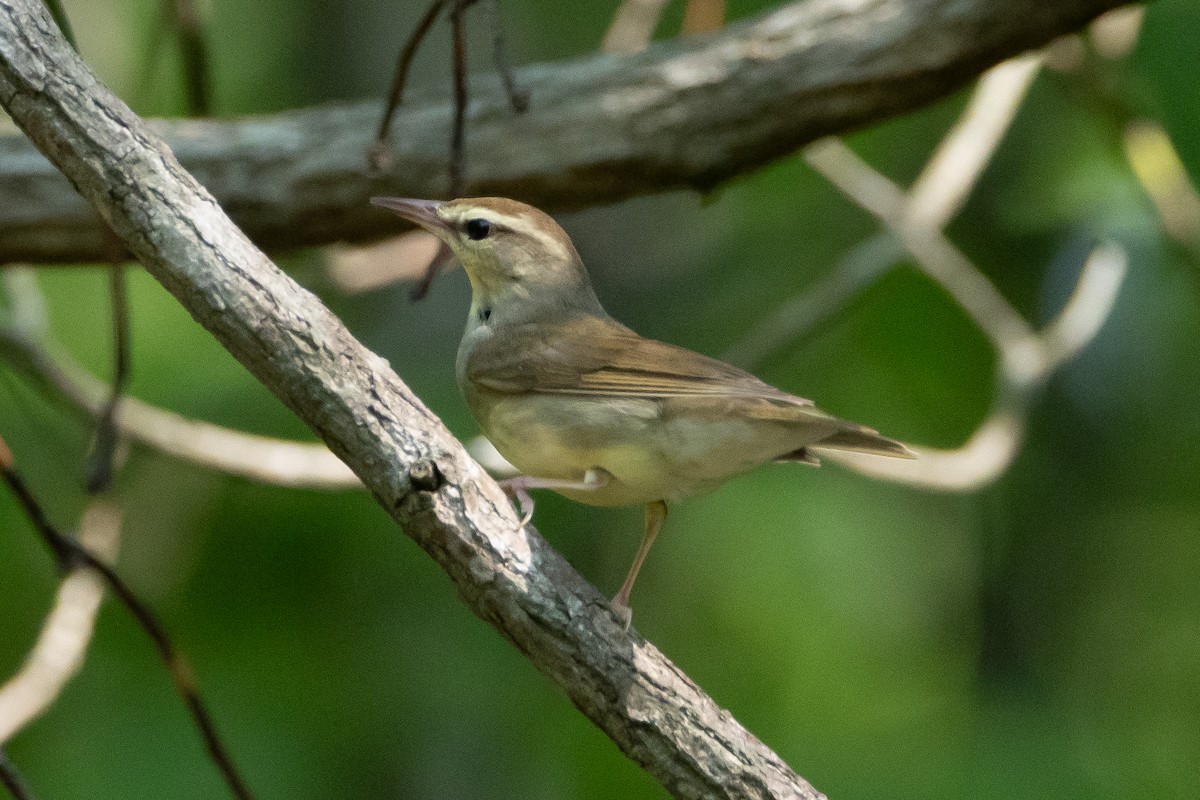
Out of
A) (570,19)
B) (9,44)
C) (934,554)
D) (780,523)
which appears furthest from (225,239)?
(570,19)

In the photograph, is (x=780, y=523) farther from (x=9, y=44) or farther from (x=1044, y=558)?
(x=9, y=44)

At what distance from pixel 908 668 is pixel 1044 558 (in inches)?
41.3

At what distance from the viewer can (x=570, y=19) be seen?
732 cm

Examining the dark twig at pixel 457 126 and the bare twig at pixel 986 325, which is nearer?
the dark twig at pixel 457 126

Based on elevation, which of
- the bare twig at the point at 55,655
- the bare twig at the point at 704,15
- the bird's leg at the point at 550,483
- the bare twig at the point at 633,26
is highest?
the bare twig at the point at 704,15

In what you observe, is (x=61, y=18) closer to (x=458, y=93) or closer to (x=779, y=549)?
(x=458, y=93)

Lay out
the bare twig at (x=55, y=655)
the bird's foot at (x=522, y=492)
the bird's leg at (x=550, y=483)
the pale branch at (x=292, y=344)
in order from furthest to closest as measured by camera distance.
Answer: the bare twig at (x=55, y=655), the bird's leg at (x=550, y=483), the bird's foot at (x=522, y=492), the pale branch at (x=292, y=344)

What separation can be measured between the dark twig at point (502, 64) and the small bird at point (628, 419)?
520mm

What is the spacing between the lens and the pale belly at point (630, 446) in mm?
2877

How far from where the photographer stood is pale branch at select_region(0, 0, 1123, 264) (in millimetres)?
3770

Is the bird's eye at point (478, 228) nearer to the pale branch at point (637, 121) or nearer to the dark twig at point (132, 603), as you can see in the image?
the pale branch at point (637, 121)

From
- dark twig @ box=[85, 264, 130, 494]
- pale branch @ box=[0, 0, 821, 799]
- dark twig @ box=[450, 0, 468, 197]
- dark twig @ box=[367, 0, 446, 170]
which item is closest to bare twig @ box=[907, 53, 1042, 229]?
dark twig @ box=[450, 0, 468, 197]

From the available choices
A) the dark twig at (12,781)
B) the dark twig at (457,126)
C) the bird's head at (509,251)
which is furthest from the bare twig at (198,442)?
the dark twig at (12,781)

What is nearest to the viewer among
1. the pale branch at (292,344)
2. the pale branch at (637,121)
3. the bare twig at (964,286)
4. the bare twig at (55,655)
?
the pale branch at (292,344)
